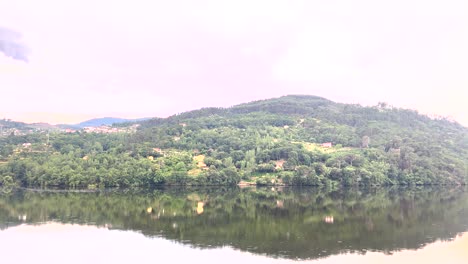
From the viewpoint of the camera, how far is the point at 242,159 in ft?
287

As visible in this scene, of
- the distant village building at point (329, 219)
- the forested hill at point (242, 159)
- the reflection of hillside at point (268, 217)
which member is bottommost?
the reflection of hillside at point (268, 217)

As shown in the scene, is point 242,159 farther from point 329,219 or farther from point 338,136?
point 329,219

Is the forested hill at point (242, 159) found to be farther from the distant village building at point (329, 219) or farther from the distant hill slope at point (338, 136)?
the distant village building at point (329, 219)

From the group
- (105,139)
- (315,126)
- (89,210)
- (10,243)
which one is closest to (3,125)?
(105,139)

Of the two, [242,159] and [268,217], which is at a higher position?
[242,159]

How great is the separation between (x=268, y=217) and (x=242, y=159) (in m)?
44.9

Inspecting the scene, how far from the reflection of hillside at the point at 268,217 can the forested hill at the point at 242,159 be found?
11.0 metres

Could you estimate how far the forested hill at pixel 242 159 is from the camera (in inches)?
2913

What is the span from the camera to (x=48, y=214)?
42719 millimetres

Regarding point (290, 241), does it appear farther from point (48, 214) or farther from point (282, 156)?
point (282, 156)

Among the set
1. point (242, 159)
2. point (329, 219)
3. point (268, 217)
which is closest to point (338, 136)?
point (242, 159)

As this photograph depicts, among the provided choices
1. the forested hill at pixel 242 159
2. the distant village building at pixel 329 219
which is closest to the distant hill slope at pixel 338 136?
the forested hill at pixel 242 159

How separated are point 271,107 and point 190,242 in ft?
438

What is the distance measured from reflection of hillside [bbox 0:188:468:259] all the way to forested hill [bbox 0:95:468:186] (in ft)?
36.1
